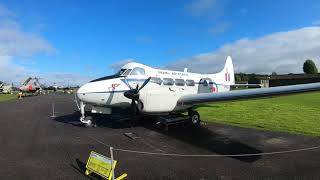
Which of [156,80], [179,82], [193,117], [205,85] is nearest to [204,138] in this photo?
[193,117]

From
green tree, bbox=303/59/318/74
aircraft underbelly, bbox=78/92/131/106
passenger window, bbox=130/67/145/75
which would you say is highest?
green tree, bbox=303/59/318/74

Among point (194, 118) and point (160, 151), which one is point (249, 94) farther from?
point (194, 118)

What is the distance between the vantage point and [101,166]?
741 cm

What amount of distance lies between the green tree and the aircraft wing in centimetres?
9300

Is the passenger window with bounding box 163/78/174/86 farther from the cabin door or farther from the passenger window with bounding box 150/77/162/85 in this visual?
the cabin door

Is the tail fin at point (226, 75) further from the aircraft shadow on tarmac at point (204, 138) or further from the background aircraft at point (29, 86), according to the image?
the background aircraft at point (29, 86)

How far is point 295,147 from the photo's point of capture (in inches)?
410

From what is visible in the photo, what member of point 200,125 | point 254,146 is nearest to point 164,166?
point 254,146

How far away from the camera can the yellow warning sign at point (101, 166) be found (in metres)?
7.16

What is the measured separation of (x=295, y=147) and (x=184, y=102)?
5792mm

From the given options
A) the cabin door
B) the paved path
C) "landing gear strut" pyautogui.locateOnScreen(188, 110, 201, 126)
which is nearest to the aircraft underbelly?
the paved path

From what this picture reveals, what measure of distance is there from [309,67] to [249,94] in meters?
95.6

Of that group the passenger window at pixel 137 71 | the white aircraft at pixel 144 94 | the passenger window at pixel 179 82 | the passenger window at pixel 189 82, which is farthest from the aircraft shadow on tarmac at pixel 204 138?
the passenger window at pixel 189 82

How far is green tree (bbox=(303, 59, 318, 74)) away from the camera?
94.9 m
